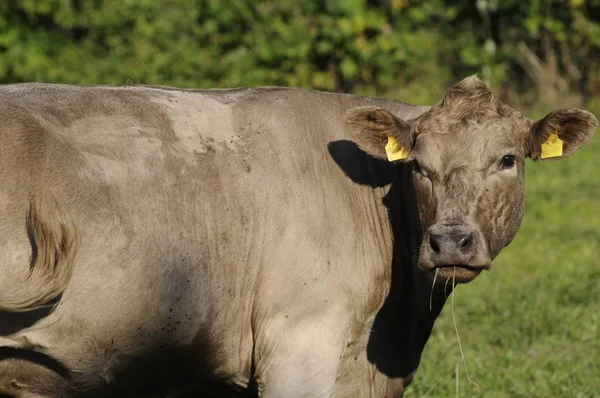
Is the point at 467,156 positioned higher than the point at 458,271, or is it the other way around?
the point at 467,156

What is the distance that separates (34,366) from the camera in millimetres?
5223

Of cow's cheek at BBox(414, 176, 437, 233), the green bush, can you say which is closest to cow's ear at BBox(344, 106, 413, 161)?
cow's cheek at BBox(414, 176, 437, 233)

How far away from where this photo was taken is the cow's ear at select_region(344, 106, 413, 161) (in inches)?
235

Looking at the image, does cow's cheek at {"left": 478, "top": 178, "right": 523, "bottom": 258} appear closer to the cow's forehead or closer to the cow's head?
the cow's head

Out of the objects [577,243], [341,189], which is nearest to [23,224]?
[341,189]

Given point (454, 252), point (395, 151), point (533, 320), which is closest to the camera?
point (454, 252)

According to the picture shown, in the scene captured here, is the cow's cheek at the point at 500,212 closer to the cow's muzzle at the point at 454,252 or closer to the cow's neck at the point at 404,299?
the cow's muzzle at the point at 454,252

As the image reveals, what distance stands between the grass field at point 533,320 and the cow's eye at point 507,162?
1580 millimetres

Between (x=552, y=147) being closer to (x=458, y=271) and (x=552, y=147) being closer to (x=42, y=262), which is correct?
(x=458, y=271)

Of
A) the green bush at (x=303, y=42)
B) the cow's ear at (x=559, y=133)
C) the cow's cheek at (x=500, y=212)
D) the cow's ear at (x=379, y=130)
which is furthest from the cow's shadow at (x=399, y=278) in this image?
A: the green bush at (x=303, y=42)

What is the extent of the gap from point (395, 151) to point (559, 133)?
91cm

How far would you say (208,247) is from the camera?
554cm

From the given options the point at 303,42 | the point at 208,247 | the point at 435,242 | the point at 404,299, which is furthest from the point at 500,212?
the point at 303,42

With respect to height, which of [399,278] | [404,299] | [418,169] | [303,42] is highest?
[303,42]
